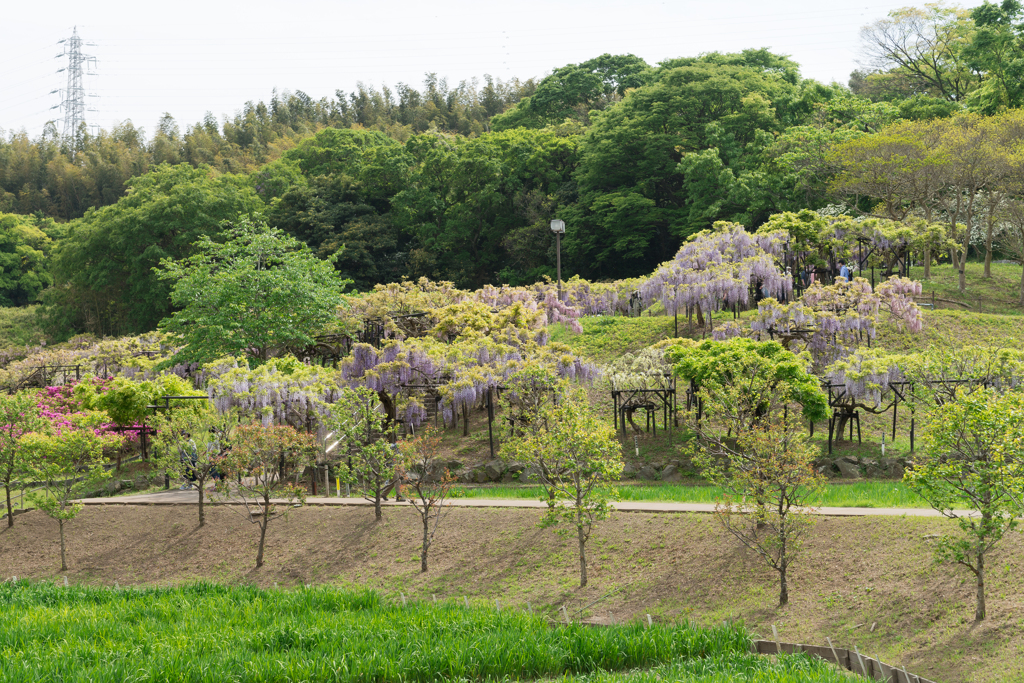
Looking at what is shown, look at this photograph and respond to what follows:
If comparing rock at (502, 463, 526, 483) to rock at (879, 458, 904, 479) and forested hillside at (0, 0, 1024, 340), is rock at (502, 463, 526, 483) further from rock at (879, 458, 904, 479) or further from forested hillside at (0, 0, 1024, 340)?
forested hillside at (0, 0, 1024, 340)

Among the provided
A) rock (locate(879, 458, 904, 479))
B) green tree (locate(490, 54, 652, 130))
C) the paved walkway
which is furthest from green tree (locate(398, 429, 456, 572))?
green tree (locate(490, 54, 652, 130))

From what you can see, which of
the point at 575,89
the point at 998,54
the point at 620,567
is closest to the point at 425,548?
the point at 620,567

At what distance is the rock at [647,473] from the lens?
63.4 ft

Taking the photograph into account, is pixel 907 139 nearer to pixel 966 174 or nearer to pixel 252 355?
pixel 966 174

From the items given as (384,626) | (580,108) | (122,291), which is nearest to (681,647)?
(384,626)

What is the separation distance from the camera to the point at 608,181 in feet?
171

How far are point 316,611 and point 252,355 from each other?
18.2 metres

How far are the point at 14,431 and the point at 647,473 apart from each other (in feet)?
51.1

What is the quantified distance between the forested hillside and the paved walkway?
25.4 meters

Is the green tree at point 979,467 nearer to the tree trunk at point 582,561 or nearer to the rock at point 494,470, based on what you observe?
the tree trunk at point 582,561

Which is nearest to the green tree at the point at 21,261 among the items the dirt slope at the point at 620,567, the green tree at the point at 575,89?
the green tree at the point at 575,89

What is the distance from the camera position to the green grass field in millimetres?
8508

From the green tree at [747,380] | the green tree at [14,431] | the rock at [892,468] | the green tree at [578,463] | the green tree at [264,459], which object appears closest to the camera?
the green tree at [578,463]

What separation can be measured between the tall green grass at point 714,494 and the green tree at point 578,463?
27.3 inches
